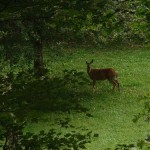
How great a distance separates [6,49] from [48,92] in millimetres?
10701

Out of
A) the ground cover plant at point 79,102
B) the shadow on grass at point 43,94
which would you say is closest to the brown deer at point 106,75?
the ground cover plant at point 79,102

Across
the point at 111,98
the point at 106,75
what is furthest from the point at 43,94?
the point at 106,75

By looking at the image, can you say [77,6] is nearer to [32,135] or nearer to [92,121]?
[32,135]

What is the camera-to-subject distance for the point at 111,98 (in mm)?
20656

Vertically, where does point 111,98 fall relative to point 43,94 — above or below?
below

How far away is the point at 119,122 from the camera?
681 inches

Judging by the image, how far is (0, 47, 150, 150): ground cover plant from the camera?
161 inches

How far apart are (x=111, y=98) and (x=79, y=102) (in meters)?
16.4

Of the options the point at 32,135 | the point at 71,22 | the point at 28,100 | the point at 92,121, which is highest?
the point at 71,22

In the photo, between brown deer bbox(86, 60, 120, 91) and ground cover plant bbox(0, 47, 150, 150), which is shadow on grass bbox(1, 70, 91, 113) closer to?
ground cover plant bbox(0, 47, 150, 150)

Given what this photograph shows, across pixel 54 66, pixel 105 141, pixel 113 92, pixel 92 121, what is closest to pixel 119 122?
pixel 92 121

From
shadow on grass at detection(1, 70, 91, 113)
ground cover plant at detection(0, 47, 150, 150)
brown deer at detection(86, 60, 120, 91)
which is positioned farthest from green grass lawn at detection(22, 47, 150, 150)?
brown deer at detection(86, 60, 120, 91)

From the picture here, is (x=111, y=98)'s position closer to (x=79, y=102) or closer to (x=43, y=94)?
(x=79, y=102)

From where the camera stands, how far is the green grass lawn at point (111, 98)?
50.5ft
